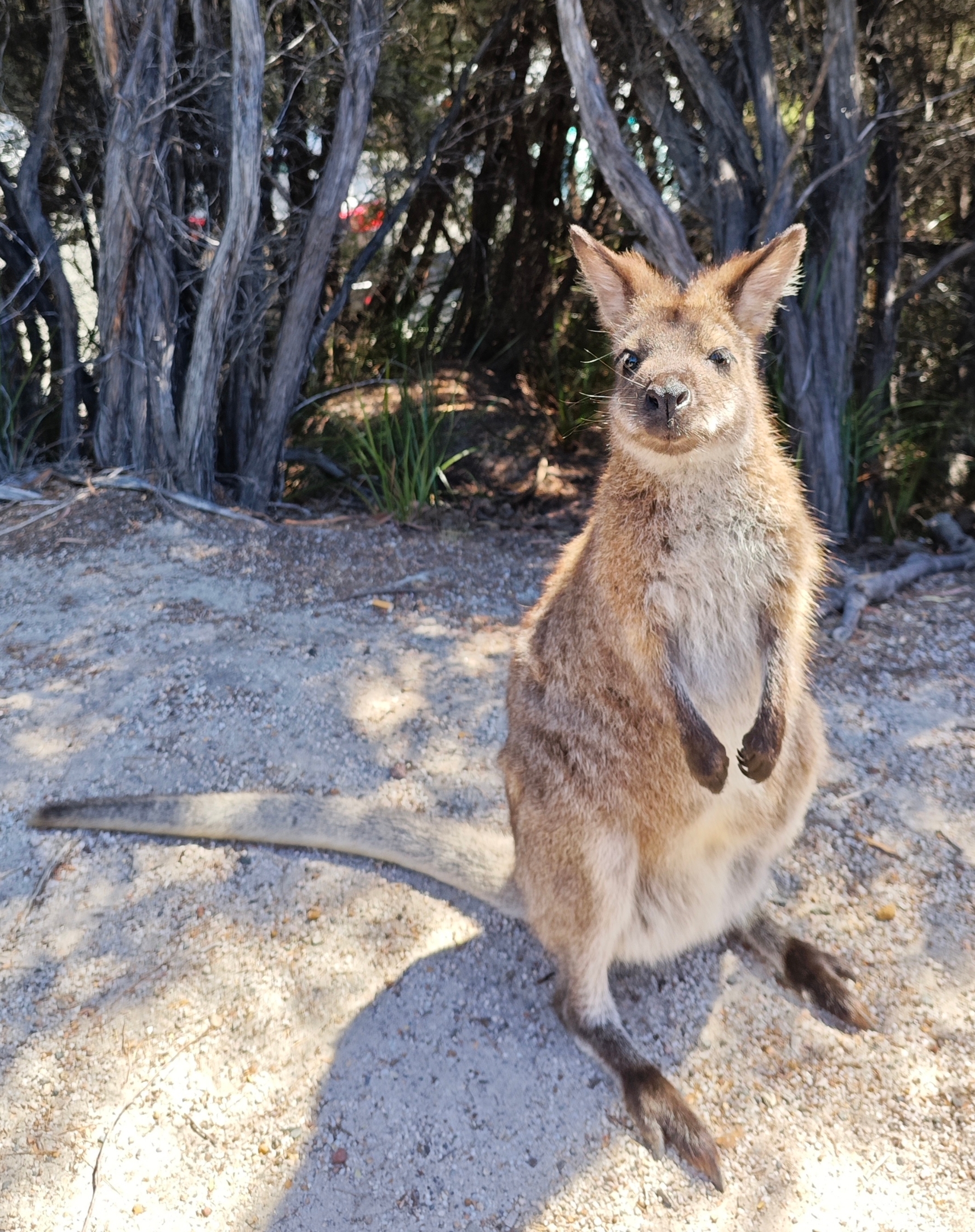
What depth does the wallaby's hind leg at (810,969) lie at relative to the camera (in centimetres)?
233

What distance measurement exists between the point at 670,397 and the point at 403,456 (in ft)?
11.0

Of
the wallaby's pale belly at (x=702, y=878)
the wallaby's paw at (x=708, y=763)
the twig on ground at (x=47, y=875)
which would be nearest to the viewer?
the wallaby's paw at (x=708, y=763)

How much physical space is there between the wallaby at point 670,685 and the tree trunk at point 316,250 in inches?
107

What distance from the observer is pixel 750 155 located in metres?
4.57

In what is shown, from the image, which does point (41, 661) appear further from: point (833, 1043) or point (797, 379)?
point (797, 379)

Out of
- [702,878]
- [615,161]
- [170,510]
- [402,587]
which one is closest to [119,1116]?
[702,878]

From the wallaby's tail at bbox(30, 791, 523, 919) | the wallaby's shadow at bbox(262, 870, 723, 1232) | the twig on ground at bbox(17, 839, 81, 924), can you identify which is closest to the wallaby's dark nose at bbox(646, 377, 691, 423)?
the wallaby's tail at bbox(30, 791, 523, 919)

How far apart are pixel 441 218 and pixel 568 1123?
553 cm

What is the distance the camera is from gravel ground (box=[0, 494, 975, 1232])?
1.96 m

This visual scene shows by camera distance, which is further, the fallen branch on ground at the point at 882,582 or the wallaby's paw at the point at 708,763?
the fallen branch on ground at the point at 882,582

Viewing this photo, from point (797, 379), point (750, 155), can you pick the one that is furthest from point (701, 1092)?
point (750, 155)

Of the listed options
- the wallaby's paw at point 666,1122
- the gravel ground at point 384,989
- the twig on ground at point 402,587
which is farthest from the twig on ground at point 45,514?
the wallaby's paw at point 666,1122

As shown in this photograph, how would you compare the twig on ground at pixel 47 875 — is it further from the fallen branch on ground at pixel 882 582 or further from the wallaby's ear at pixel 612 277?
the fallen branch on ground at pixel 882 582

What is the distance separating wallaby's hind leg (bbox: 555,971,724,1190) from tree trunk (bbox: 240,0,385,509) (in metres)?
3.39
